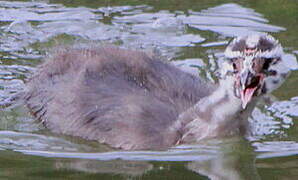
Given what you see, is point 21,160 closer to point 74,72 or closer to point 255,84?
point 74,72

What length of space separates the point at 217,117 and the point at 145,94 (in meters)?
0.84

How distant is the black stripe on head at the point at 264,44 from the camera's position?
7.77 metres

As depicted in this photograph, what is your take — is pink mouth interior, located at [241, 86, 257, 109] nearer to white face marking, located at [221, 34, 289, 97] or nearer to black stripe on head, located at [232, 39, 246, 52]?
white face marking, located at [221, 34, 289, 97]

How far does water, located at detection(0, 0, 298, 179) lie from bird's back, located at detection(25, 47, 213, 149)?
0.15 m

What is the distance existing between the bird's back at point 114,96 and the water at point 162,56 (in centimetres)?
15

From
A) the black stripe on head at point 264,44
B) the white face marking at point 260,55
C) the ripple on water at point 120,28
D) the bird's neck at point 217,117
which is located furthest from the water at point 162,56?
the black stripe on head at point 264,44

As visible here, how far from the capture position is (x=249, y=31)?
449 inches

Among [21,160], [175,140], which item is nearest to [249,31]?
[175,140]

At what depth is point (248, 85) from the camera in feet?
25.1

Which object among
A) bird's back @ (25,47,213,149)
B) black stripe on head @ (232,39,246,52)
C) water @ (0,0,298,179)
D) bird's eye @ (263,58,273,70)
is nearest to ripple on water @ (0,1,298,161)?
water @ (0,0,298,179)

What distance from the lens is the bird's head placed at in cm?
762

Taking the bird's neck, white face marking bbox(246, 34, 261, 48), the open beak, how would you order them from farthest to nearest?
the bird's neck, white face marking bbox(246, 34, 261, 48), the open beak

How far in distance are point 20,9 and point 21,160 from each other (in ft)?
14.0

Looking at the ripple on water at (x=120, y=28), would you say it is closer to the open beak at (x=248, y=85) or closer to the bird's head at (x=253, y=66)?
the bird's head at (x=253, y=66)
